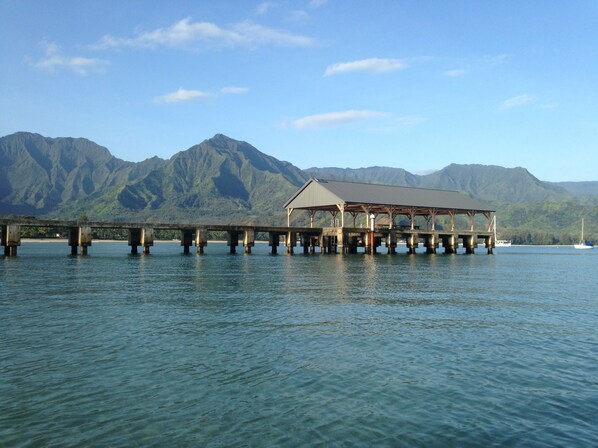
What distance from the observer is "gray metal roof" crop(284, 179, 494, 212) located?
99000mm

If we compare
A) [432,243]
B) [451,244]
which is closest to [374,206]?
[432,243]

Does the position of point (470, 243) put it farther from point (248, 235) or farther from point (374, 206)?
point (248, 235)

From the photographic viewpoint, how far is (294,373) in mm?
16297

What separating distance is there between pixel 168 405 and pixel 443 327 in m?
15.1

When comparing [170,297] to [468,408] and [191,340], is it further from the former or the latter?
[468,408]

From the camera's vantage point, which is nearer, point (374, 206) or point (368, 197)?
point (368, 197)

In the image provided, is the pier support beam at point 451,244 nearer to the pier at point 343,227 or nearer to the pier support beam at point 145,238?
the pier at point 343,227

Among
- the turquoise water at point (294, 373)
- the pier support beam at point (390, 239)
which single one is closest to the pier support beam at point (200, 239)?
the pier support beam at point (390, 239)

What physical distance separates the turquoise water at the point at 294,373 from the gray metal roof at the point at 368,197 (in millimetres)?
66508

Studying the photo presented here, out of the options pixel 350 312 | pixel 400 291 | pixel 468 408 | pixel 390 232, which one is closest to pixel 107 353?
pixel 468 408

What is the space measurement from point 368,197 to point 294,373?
86.9 metres

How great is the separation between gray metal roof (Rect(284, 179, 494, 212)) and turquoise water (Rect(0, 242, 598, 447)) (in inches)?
2618

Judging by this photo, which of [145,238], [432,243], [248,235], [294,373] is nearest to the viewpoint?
[294,373]

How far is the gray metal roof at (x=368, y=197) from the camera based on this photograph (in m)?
99.0
